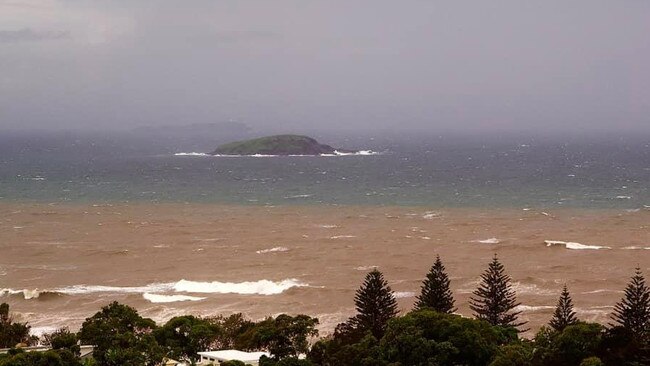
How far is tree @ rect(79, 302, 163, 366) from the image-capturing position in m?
19.9

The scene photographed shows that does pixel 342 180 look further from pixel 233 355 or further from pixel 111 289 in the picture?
pixel 233 355

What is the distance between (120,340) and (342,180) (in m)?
74.4

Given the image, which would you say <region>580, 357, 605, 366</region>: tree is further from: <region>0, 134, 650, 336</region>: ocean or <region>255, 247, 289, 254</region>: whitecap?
<region>255, 247, 289, 254</region>: whitecap

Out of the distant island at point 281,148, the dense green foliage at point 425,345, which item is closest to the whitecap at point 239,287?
the dense green foliage at point 425,345

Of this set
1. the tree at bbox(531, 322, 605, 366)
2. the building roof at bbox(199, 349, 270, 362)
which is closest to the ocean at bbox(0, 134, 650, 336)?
the building roof at bbox(199, 349, 270, 362)

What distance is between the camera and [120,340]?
861 inches

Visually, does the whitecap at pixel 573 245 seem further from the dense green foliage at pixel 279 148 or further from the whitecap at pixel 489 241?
the dense green foliage at pixel 279 148

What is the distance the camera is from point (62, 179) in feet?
322

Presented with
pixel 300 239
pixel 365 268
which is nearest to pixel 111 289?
pixel 365 268

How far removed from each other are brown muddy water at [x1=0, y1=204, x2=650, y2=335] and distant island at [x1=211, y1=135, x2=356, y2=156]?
82.2 m

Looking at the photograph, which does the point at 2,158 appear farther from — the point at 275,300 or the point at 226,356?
the point at 226,356

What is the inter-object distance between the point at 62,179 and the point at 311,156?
57212mm

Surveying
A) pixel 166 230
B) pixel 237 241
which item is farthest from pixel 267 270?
pixel 166 230

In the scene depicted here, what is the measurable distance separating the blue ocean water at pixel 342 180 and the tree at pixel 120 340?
48824 millimetres
